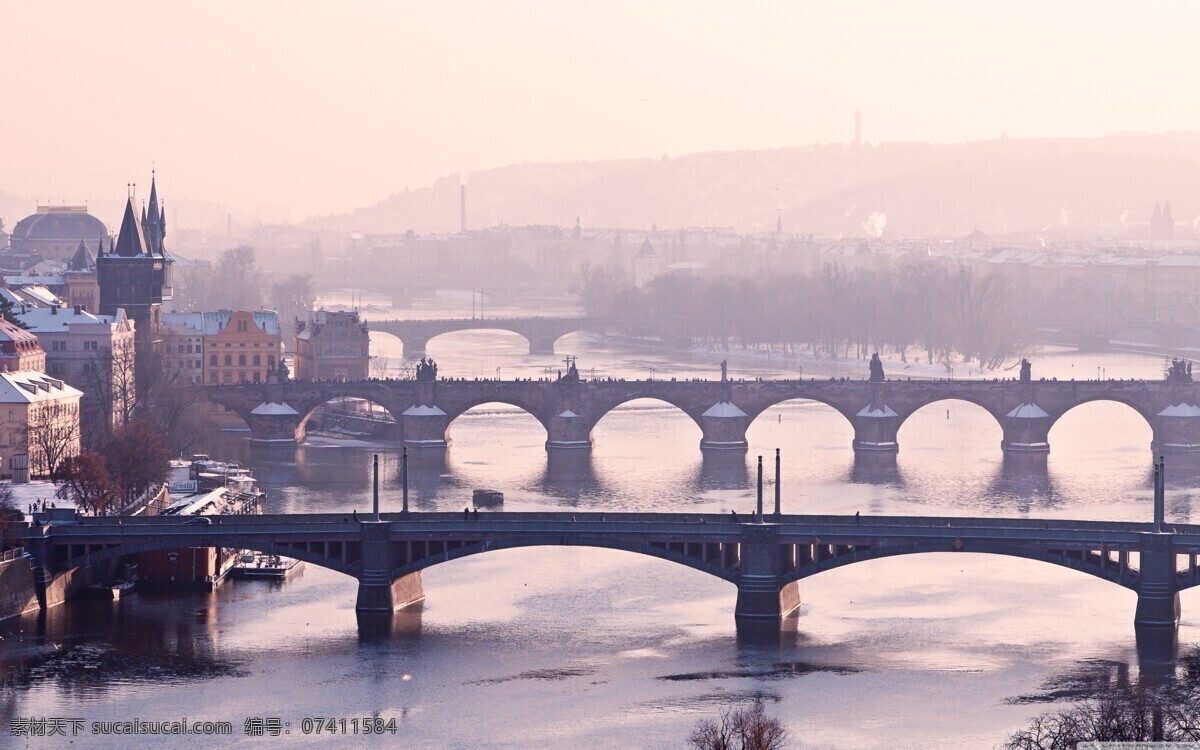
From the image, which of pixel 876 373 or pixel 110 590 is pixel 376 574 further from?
pixel 876 373

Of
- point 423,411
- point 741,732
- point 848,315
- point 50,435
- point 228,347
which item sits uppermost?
point 848,315

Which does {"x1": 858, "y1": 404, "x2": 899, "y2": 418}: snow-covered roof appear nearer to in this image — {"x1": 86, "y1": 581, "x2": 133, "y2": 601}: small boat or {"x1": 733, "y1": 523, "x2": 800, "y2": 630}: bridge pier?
{"x1": 733, "y1": 523, "x2": 800, "y2": 630}: bridge pier

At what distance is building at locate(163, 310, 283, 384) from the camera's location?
Answer: 3762 inches

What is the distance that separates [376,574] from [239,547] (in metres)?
2.80

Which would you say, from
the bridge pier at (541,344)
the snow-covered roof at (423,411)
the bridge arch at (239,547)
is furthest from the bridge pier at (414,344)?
the bridge arch at (239,547)

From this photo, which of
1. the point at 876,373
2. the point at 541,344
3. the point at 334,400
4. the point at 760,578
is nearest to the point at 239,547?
the point at 760,578

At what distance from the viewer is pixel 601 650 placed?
51.0 meters

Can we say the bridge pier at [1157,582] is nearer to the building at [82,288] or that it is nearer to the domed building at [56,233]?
the building at [82,288]

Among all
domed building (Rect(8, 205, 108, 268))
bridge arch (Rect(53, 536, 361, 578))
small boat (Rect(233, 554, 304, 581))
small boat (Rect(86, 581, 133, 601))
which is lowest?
small boat (Rect(86, 581, 133, 601))

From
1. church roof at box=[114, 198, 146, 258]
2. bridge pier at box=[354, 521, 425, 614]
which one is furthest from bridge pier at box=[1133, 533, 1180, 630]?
church roof at box=[114, 198, 146, 258]

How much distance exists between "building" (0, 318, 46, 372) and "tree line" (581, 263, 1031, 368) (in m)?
48.5

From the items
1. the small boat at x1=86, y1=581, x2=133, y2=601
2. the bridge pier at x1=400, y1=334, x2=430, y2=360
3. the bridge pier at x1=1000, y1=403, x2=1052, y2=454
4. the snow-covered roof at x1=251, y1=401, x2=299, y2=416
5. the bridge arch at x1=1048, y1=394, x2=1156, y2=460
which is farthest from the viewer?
the bridge pier at x1=400, y1=334, x2=430, y2=360

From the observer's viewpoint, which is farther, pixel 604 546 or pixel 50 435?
pixel 50 435

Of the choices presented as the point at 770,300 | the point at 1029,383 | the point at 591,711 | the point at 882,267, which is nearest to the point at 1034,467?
the point at 1029,383
